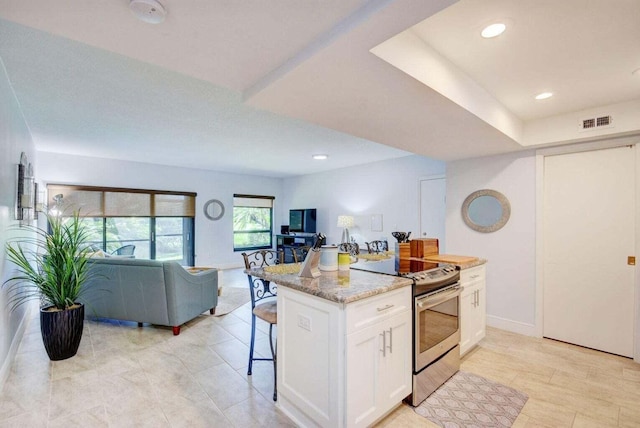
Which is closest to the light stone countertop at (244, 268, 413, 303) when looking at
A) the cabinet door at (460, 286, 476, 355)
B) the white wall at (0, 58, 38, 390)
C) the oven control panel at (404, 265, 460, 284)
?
the oven control panel at (404, 265, 460, 284)

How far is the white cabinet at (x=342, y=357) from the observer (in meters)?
1.62


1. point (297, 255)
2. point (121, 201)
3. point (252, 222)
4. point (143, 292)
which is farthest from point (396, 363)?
point (252, 222)

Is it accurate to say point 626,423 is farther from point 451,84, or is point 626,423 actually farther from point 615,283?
point 451,84

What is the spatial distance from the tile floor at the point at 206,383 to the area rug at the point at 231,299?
826mm

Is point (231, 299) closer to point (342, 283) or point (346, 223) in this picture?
point (346, 223)

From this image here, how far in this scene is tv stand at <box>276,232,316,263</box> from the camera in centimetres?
701

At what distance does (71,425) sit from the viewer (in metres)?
1.89

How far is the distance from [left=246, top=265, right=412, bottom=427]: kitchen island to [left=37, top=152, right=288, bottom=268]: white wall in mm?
5431

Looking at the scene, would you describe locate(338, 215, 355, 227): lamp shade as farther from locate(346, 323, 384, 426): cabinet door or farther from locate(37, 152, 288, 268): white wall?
locate(346, 323, 384, 426): cabinet door

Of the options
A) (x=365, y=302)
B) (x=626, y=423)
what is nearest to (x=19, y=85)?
(x=365, y=302)

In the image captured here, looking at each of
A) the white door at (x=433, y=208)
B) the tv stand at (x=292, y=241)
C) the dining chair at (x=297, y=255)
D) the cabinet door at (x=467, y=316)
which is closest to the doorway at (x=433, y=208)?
the white door at (x=433, y=208)

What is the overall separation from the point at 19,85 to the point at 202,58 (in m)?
2.22

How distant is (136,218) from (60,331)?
3.90 metres

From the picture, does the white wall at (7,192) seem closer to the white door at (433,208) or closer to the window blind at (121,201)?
the window blind at (121,201)
